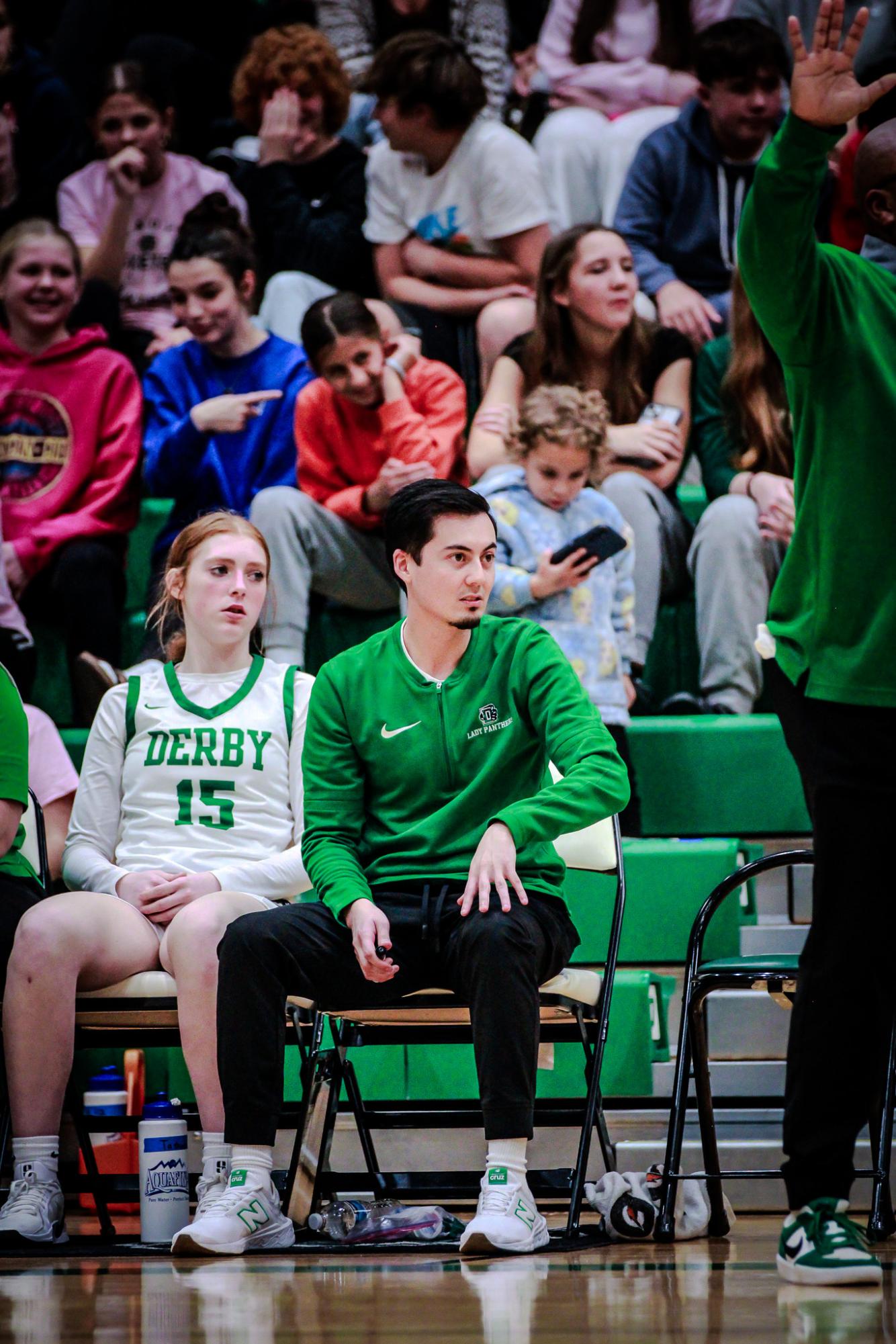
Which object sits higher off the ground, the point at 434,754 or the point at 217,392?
the point at 217,392

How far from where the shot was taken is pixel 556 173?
209 inches

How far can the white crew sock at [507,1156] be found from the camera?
225 cm

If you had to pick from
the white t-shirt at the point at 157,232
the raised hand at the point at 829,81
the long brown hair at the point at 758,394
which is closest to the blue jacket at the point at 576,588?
the long brown hair at the point at 758,394

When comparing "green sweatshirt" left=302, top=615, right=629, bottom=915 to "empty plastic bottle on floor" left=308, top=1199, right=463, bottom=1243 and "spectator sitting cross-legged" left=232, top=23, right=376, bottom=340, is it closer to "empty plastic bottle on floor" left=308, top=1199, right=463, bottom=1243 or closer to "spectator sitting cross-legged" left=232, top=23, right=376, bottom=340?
"empty plastic bottle on floor" left=308, top=1199, right=463, bottom=1243

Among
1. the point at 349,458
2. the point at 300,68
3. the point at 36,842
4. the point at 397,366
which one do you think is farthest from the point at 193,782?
the point at 300,68

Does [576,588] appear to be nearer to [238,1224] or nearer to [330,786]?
[330,786]

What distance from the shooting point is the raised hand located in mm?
1777

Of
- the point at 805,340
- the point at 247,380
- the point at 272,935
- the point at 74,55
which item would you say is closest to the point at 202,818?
the point at 272,935

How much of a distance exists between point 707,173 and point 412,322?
1.00 meters

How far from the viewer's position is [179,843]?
2.89m

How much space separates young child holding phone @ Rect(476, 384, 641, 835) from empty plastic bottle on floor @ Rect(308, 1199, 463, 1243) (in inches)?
54.5

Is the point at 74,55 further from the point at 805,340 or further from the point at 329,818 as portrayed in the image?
the point at 805,340

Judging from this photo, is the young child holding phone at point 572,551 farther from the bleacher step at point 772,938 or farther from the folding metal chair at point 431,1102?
the folding metal chair at point 431,1102

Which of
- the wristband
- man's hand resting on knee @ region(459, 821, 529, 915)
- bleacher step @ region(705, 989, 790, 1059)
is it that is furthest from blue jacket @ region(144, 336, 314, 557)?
man's hand resting on knee @ region(459, 821, 529, 915)
